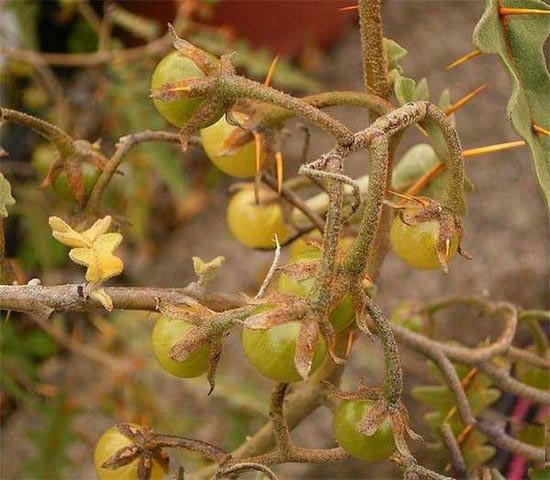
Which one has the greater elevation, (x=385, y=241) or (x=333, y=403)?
(x=385, y=241)

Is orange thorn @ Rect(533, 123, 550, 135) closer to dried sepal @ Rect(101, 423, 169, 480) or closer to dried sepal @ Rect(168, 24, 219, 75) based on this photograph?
dried sepal @ Rect(168, 24, 219, 75)

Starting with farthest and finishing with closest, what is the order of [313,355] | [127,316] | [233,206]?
[127,316] → [233,206] → [313,355]

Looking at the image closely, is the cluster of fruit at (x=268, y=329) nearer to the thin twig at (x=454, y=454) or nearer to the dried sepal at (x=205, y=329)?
the dried sepal at (x=205, y=329)

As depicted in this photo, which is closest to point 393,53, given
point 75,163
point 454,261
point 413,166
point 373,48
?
point 373,48

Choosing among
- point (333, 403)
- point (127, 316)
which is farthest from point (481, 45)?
point (127, 316)

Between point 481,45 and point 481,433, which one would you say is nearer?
point 481,45

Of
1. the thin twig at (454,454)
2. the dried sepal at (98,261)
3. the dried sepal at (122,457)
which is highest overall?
the dried sepal at (98,261)

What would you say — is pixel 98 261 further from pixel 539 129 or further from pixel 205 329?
pixel 539 129

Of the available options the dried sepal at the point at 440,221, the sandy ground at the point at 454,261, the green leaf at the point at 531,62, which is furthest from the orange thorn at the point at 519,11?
the sandy ground at the point at 454,261

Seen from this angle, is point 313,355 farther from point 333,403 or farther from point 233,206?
point 233,206
